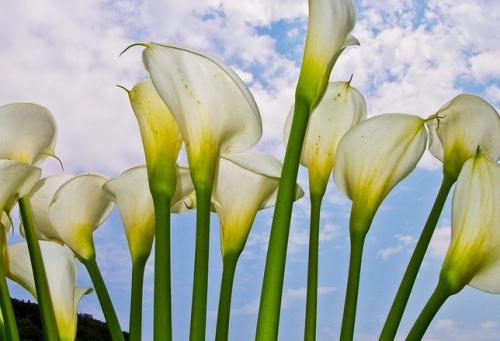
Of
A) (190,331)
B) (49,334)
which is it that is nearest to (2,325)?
(49,334)

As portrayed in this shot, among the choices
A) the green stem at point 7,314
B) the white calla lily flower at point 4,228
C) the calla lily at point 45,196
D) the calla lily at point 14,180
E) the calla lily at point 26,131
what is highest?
the calla lily at point 26,131

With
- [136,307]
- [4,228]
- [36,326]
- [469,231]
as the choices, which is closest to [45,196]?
[4,228]

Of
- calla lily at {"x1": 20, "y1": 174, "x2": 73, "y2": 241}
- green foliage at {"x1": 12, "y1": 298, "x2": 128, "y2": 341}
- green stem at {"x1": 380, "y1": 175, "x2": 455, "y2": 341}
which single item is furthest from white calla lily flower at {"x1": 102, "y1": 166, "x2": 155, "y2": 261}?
green foliage at {"x1": 12, "y1": 298, "x2": 128, "y2": 341}

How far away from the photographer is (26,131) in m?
0.57

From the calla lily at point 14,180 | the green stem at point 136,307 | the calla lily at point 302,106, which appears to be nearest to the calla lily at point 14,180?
the calla lily at point 14,180

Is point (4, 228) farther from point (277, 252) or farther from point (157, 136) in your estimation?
point (277, 252)

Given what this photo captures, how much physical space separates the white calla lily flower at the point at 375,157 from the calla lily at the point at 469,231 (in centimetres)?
6

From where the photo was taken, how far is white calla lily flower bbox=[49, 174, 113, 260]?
58cm

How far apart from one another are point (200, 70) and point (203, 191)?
0.28 ft

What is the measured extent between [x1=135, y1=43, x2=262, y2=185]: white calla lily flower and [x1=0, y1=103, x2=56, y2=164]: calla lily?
0.17 metres

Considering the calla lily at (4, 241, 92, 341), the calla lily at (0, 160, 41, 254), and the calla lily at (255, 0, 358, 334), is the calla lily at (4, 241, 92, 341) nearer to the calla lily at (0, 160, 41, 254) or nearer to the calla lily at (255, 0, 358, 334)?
the calla lily at (0, 160, 41, 254)

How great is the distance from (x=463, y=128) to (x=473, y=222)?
128 mm

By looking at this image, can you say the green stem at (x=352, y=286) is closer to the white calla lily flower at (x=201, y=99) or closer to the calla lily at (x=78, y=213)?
the white calla lily flower at (x=201, y=99)

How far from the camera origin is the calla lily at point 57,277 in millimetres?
590
